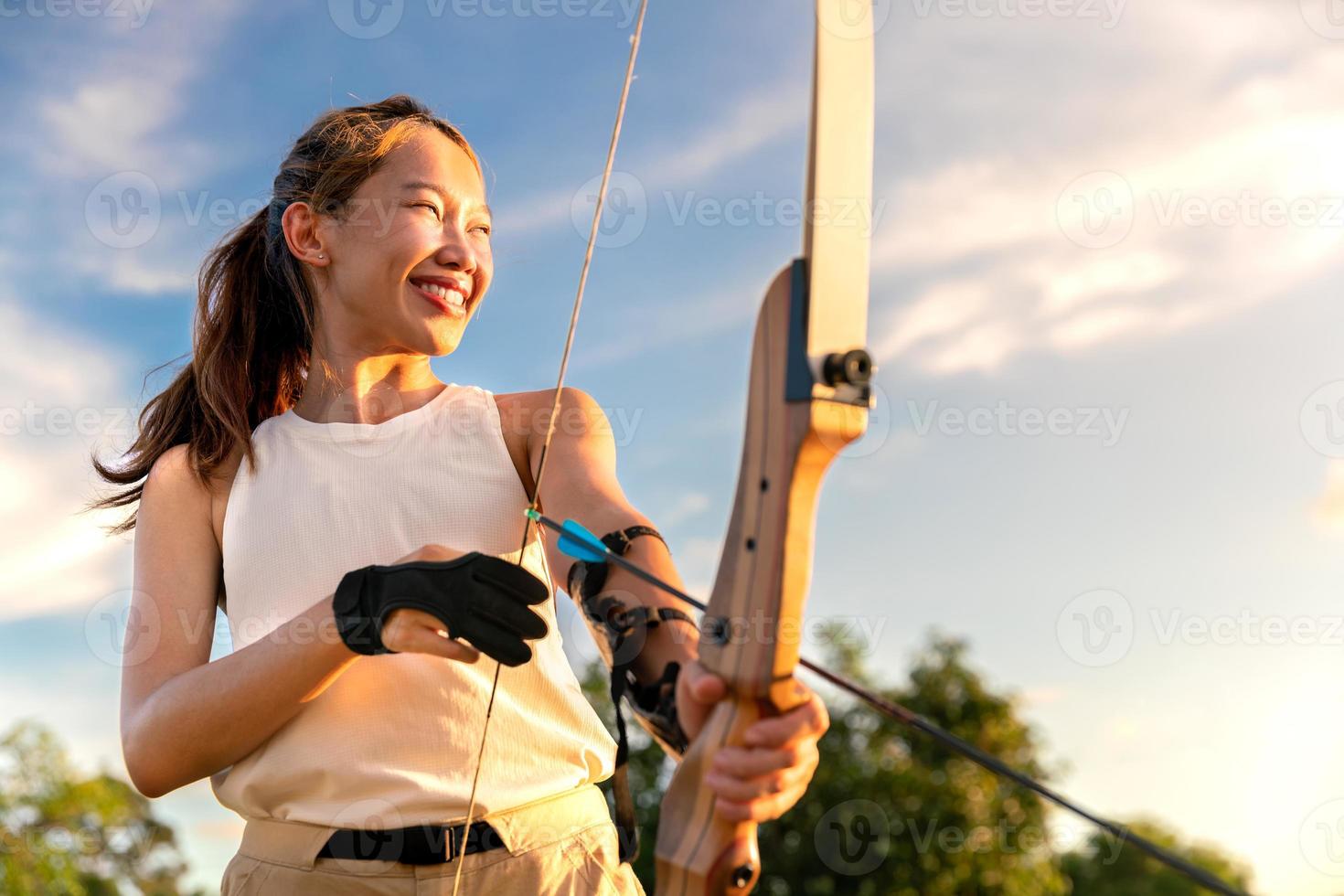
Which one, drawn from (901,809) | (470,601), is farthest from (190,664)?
(901,809)

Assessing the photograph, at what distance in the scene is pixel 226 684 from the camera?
220 cm

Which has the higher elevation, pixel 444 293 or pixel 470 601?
pixel 444 293

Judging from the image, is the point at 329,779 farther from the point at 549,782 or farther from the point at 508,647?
the point at 508,647

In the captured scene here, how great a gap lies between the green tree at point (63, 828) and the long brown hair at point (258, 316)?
20620 mm

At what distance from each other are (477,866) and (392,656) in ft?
1.43

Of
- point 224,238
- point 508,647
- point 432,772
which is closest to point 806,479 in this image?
point 508,647

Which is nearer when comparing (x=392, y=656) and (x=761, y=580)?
(x=761, y=580)

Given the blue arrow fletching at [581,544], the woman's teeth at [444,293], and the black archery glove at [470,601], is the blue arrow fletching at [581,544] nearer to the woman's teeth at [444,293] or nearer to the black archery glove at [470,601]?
the black archery glove at [470,601]

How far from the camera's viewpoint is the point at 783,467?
1649mm

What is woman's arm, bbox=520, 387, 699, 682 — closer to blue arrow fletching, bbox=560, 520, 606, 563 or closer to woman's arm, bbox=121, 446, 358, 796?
blue arrow fletching, bbox=560, 520, 606, 563

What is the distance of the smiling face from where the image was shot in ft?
8.71

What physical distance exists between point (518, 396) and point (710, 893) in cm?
131

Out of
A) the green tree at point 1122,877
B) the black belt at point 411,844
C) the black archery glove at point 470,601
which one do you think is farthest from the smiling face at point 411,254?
the green tree at point 1122,877

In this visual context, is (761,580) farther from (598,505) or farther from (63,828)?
(63,828)
